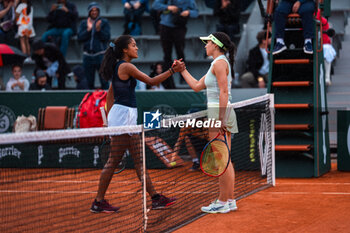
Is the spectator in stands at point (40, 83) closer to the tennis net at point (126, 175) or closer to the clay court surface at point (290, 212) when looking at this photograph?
the tennis net at point (126, 175)

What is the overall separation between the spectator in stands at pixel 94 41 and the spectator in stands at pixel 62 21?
62.5 inches

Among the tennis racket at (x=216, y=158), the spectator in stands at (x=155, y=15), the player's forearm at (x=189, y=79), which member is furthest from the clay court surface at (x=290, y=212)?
the spectator in stands at (x=155, y=15)

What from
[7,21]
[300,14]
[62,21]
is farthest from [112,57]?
[7,21]

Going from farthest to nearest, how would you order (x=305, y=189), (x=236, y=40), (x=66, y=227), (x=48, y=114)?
(x=236, y=40) → (x=48, y=114) → (x=305, y=189) → (x=66, y=227)

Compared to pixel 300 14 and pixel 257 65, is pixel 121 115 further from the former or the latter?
pixel 257 65

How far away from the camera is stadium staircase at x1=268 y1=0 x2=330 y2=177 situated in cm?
974

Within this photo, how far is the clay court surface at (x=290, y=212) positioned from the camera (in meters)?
6.37

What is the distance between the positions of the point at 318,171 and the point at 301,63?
170cm

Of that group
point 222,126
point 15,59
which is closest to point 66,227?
point 222,126

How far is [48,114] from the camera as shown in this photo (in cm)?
1191

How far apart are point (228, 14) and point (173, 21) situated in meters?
1.68

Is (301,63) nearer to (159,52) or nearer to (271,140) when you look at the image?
(271,140)

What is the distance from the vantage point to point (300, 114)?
988 centimetres

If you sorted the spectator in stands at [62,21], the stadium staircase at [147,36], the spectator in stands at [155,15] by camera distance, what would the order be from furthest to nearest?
1. the stadium staircase at [147,36]
2. the spectator in stands at [62,21]
3. the spectator in stands at [155,15]
